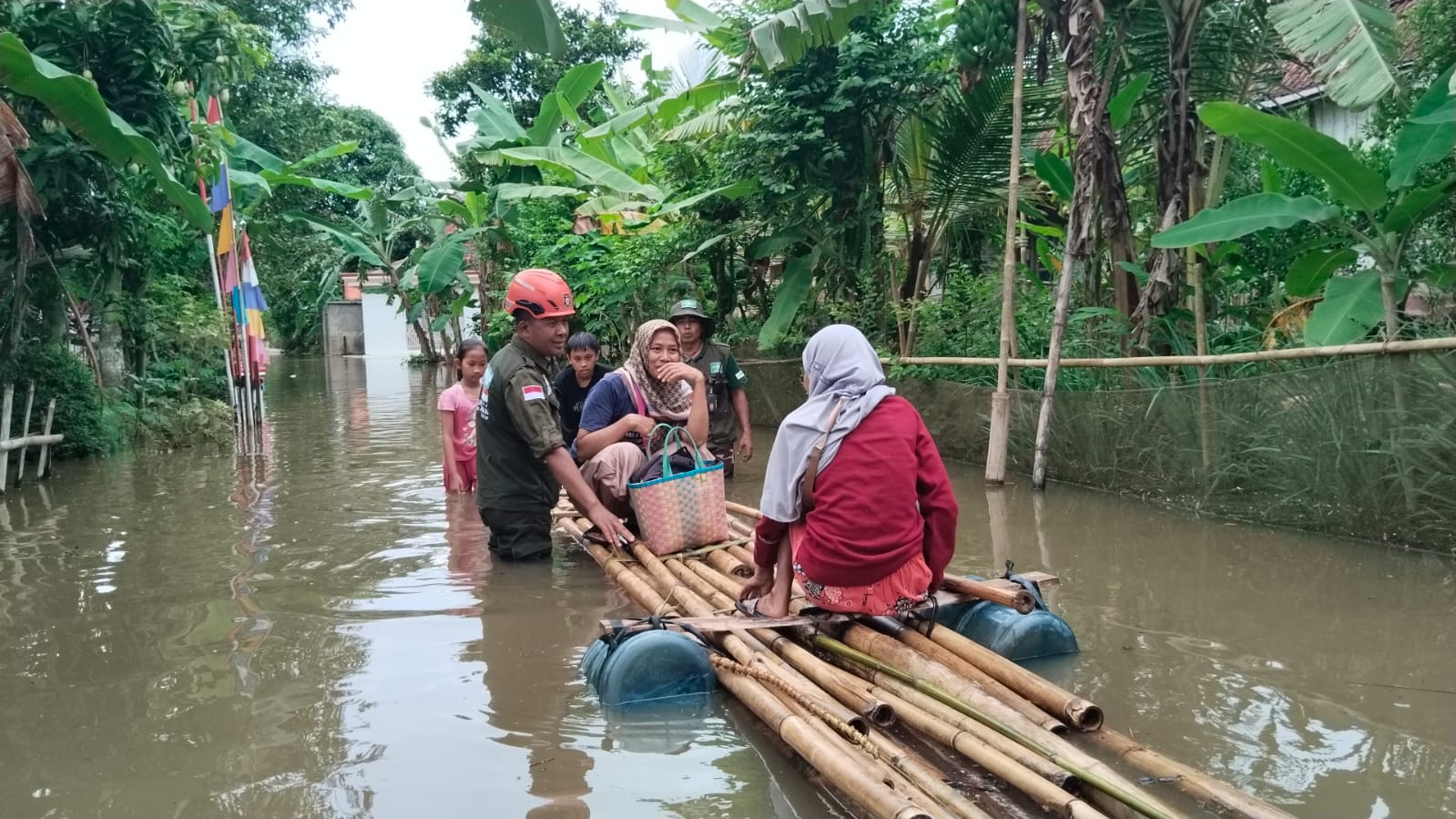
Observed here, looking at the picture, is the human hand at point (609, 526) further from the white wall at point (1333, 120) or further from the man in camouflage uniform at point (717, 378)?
the white wall at point (1333, 120)

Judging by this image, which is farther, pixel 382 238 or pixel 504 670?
pixel 382 238

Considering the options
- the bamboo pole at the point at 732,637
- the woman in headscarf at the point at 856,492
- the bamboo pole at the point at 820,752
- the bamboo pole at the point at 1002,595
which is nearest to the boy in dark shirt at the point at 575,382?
the bamboo pole at the point at 732,637

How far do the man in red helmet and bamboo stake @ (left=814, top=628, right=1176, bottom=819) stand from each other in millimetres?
1997

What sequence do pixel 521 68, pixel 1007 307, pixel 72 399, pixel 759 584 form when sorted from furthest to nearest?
pixel 521 68 < pixel 72 399 < pixel 1007 307 < pixel 759 584

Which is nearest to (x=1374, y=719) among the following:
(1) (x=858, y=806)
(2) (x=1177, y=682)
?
(2) (x=1177, y=682)

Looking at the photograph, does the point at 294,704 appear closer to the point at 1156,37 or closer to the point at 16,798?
the point at 16,798

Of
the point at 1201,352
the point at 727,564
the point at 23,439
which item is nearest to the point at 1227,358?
the point at 1201,352

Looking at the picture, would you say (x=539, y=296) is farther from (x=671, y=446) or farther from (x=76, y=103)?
(x=76, y=103)

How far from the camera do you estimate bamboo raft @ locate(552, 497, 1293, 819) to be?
2582 mm

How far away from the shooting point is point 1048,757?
8.96 feet

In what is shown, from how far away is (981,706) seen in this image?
3078mm

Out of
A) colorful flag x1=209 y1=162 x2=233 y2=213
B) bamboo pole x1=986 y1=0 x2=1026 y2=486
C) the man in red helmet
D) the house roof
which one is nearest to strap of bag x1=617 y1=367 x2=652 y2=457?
the man in red helmet

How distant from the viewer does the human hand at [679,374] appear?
5934 mm

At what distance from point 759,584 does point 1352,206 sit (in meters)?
4.26
